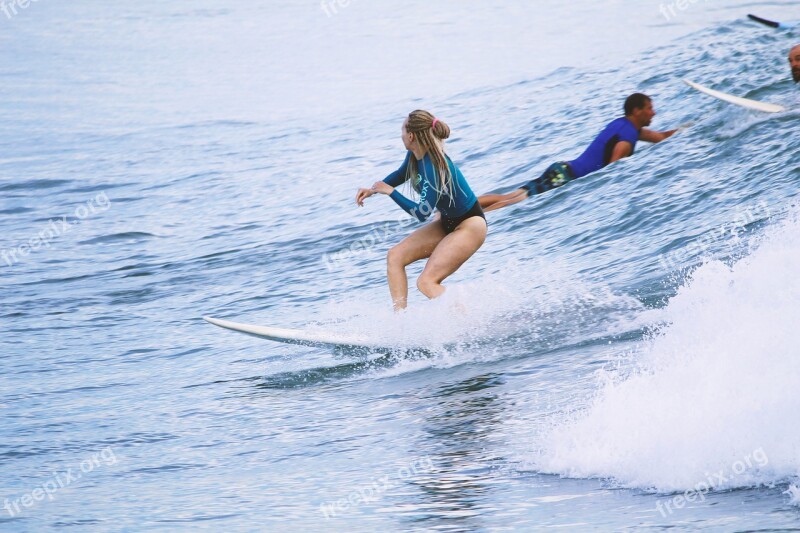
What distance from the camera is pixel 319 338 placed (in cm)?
992

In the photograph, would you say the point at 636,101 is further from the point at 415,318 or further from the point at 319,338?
the point at 319,338

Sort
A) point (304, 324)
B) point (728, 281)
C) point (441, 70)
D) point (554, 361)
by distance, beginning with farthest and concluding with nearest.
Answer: point (441, 70), point (304, 324), point (728, 281), point (554, 361)

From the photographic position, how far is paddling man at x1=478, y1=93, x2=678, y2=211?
1330 centimetres

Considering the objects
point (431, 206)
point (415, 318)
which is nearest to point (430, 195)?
point (431, 206)

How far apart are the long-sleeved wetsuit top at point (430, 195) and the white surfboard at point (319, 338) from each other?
3.89 feet

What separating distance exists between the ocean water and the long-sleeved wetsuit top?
0.78 meters

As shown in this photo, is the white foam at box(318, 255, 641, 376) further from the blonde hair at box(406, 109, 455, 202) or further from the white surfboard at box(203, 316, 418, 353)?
the blonde hair at box(406, 109, 455, 202)

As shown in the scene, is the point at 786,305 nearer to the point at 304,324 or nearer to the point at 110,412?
the point at 110,412

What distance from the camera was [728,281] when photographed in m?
9.27

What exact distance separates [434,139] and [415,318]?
4.97 feet

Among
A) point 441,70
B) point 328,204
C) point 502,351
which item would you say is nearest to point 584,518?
point 502,351

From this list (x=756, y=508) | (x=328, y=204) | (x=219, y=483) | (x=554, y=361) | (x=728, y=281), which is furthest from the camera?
(x=328, y=204)

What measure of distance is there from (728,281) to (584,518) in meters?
4.31

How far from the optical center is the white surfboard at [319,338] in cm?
977
